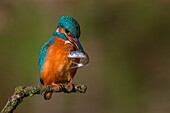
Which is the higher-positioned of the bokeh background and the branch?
the bokeh background

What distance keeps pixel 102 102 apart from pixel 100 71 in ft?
2.92

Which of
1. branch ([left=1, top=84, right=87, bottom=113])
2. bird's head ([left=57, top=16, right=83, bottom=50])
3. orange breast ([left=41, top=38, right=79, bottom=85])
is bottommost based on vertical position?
branch ([left=1, top=84, right=87, bottom=113])

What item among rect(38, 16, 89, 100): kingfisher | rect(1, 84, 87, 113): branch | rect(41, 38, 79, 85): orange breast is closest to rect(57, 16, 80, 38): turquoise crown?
rect(38, 16, 89, 100): kingfisher

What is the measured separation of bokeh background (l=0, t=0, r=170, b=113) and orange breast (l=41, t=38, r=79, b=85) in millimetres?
4437

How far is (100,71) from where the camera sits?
9227mm

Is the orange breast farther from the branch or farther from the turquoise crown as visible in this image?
the branch

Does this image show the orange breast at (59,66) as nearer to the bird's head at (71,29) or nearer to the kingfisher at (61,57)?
the kingfisher at (61,57)

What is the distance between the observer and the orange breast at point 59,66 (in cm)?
334

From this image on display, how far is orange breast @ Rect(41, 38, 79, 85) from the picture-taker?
131 inches

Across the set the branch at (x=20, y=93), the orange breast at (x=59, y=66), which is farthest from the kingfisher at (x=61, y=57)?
the branch at (x=20, y=93)

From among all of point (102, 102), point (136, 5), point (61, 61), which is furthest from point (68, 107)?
point (61, 61)

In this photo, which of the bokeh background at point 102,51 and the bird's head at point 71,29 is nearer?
the bird's head at point 71,29

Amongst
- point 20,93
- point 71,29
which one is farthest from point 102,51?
point 20,93

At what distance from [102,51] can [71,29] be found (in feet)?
22.6
